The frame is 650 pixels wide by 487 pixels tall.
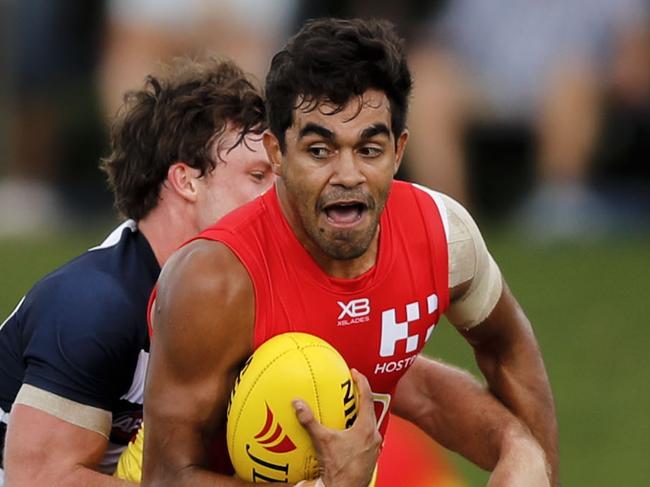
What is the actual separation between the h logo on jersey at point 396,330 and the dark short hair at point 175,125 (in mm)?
1092

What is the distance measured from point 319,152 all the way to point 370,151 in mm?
166

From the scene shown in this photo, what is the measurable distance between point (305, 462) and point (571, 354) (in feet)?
25.7

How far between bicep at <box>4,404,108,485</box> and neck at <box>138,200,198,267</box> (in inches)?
29.9

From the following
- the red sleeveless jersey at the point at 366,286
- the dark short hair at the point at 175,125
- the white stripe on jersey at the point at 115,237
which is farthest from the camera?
the dark short hair at the point at 175,125

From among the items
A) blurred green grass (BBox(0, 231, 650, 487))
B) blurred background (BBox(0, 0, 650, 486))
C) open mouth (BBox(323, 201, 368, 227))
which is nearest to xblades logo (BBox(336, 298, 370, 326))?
open mouth (BBox(323, 201, 368, 227))

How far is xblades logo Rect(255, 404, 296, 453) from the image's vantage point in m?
6.01

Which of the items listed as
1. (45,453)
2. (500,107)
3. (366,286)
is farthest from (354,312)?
(500,107)

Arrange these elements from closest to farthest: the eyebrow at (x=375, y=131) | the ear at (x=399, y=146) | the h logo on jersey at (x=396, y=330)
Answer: the eyebrow at (x=375, y=131)
the ear at (x=399, y=146)
the h logo on jersey at (x=396, y=330)

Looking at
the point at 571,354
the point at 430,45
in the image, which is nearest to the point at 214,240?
the point at 571,354

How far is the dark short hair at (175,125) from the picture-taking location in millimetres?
7281

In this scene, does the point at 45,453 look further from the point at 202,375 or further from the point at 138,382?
the point at 202,375

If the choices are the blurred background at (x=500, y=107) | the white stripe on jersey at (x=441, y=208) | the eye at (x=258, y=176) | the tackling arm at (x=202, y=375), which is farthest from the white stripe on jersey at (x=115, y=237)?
the blurred background at (x=500, y=107)

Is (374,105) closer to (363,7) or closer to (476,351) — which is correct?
(476,351)

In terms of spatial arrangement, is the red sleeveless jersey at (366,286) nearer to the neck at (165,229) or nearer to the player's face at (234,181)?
the player's face at (234,181)
